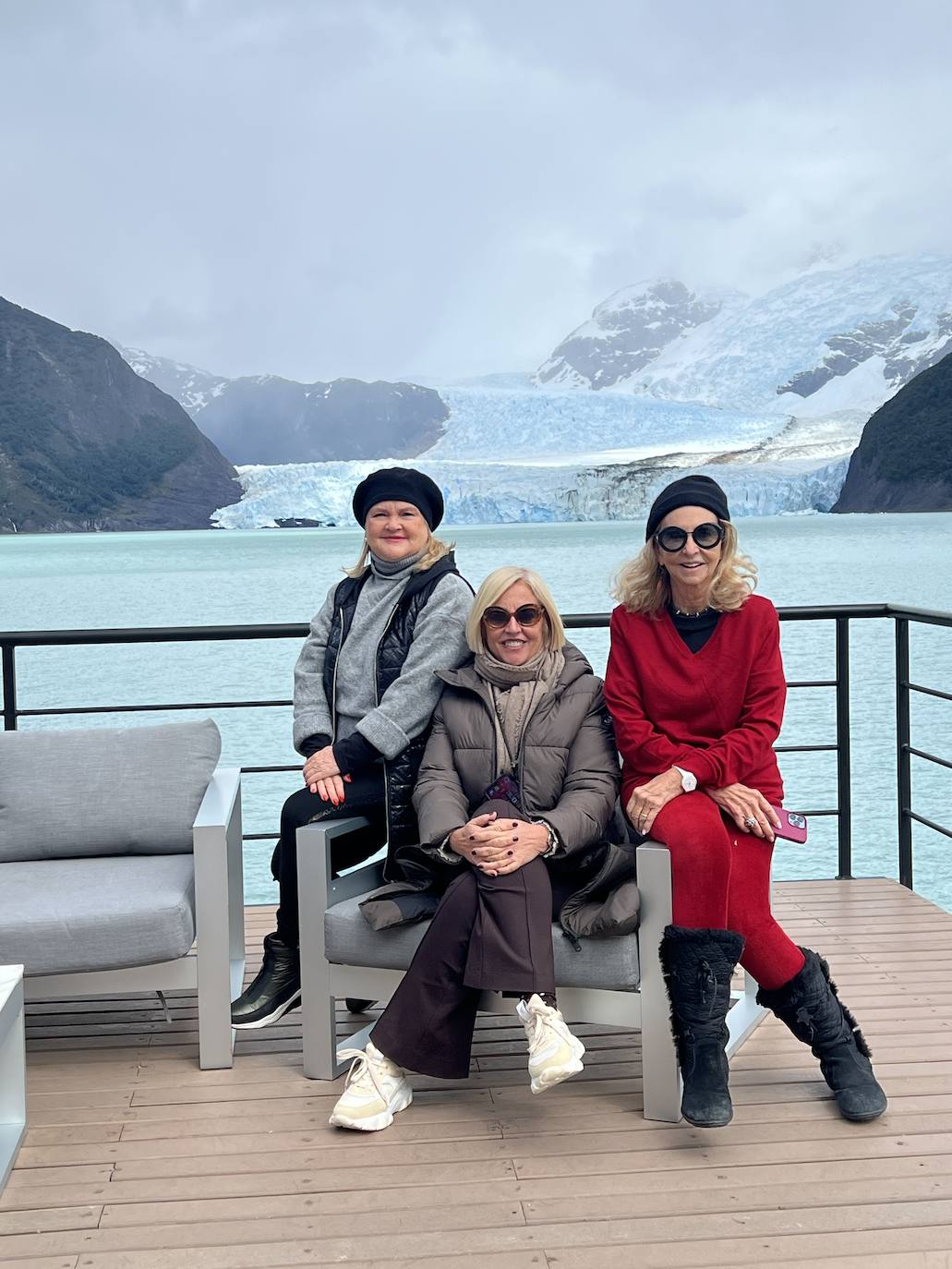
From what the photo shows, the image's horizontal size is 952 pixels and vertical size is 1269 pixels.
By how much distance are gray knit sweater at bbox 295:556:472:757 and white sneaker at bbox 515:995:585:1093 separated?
26.7 inches

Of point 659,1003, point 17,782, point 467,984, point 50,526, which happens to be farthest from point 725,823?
point 50,526

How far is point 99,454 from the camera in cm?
3491

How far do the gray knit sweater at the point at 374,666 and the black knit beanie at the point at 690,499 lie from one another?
19.1 inches

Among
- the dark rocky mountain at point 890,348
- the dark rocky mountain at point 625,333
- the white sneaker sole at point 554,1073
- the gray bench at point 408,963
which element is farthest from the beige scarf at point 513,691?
the dark rocky mountain at point 890,348

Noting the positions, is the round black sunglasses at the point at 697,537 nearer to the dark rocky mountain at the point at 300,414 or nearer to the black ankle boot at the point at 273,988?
the black ankle boot at the point at 273,988

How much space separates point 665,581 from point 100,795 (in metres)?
1.41

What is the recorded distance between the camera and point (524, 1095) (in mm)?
2504

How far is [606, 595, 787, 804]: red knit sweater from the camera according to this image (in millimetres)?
2545

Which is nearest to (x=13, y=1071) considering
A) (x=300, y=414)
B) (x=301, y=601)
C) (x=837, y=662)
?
(x=837, y=662)

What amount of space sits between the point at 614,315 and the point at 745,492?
21.9 feet

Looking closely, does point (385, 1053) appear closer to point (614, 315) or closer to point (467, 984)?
point (467, 984)

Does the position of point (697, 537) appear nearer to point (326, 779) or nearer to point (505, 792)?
point (505, 792)

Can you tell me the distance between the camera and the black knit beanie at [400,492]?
2.89m

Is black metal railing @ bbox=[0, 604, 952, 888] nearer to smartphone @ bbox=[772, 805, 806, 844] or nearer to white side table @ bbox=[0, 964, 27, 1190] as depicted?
smartphone @ bbox=[772, 805, 806, 844]
